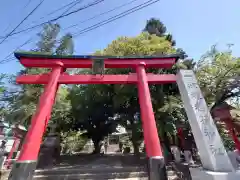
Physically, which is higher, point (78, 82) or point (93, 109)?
point (93, 109)

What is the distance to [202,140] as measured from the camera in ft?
13.0

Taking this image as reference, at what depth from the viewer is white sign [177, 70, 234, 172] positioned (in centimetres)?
365

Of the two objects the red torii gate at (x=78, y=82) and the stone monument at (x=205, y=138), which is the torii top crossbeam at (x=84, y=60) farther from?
the stone monument at (x=205, y=138)

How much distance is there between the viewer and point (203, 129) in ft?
13.4

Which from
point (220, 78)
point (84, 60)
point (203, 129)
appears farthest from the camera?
point (220, 78)

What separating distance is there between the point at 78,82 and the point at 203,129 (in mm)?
4494

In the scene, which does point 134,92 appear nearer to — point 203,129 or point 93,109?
point 93,109

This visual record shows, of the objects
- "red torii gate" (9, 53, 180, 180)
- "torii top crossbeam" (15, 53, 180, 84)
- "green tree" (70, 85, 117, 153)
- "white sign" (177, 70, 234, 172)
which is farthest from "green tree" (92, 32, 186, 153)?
"white sign" (177, 70, 234, 172)

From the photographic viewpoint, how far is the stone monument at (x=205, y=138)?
3498 mm

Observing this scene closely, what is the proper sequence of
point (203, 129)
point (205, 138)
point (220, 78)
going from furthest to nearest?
point (220, 78)
point (203, 129)
point (205, 138)

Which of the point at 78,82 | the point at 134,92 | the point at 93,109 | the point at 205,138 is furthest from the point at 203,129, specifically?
the point at 93,109

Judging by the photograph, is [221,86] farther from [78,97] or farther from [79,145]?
[79,145]

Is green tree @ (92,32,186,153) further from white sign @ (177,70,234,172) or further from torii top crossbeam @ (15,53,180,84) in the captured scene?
white sign @ (177,70,234,172)

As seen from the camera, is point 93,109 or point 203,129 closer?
point 203,129
